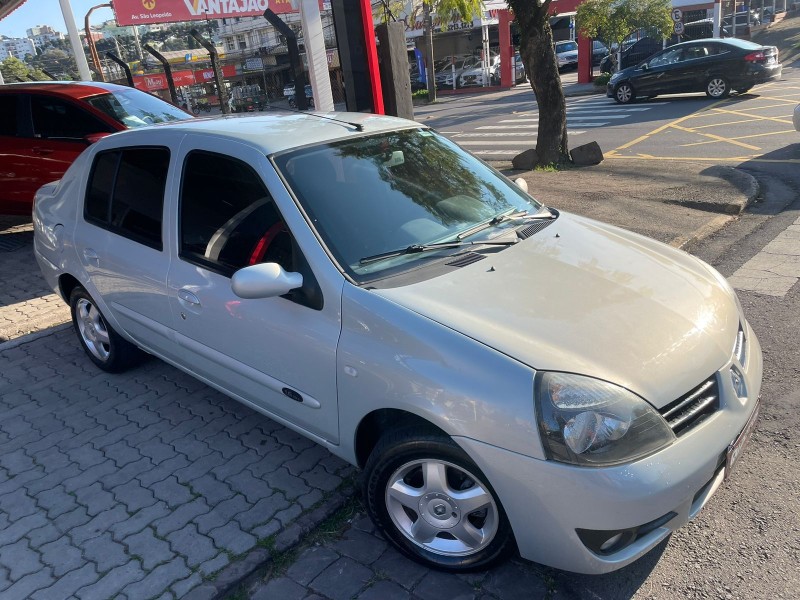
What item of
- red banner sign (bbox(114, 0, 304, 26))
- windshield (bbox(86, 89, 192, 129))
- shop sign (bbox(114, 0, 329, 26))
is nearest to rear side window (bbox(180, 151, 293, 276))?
windshield (bbox(86, 89, 192, 129))

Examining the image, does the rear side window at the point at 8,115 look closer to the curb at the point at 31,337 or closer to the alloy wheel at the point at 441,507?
the curb at the point at 31,337

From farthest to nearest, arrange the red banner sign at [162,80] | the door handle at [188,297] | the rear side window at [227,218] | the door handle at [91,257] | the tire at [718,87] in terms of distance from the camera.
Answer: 1. the red banner sign at [162,80]
2. the tire at [718,87]
3. the door handle at [91,257]
4. the door handle at [188,297]
5. the rear side window at [227,218]

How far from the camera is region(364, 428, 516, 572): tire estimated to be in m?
2.45

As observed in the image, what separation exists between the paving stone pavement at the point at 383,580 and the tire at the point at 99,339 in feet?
A: 7.89

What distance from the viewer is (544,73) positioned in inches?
428

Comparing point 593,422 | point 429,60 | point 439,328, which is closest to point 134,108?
point 439,328

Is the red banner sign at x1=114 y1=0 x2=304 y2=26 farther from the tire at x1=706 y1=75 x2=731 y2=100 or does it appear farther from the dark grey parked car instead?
the tire at x1=706 y1=75 x2=731 y2=100

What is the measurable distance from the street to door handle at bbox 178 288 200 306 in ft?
3.00

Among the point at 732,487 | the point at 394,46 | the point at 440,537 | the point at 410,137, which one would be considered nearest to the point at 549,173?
the point at 394,46

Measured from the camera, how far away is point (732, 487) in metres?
3.05

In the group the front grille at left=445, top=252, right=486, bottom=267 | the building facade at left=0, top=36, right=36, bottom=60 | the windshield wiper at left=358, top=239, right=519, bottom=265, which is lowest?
the front grille at left=445, top=252, right=486, bottom=267

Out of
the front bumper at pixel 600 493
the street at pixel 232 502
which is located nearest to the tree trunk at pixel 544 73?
the street at pixel 232 502

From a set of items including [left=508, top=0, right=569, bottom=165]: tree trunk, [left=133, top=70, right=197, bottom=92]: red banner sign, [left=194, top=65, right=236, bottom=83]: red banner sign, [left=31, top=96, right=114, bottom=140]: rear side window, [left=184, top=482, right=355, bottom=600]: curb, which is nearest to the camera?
[left=184, top=482, right=355, bottom=600]: curb

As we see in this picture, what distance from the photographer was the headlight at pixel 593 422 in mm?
2201
